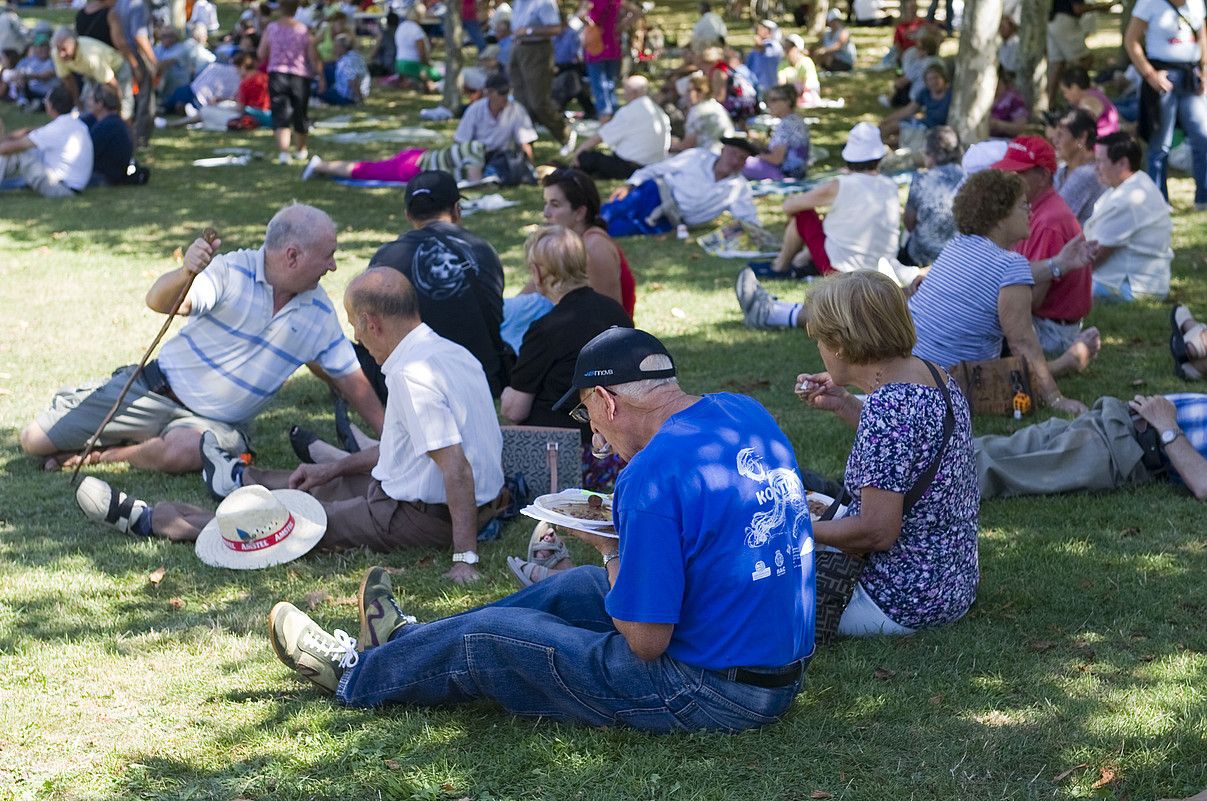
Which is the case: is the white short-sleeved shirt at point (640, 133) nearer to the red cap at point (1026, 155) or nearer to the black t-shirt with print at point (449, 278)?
the red cap at point (1026, 155)

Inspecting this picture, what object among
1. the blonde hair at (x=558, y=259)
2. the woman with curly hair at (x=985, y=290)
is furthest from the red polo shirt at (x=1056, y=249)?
the blonde hair at (x=558, y=259)

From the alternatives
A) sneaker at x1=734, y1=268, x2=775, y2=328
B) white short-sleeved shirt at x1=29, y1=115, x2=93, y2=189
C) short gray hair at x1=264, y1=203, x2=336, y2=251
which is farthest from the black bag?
short gray hair at x1=264, y1=203, x2=336, y2=251

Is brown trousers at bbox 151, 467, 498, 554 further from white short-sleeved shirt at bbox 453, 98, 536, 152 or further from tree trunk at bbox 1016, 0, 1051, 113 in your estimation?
tree trunk at bbox 1016, 0, 1051, 113

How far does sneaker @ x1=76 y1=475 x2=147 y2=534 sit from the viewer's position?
6000 mm

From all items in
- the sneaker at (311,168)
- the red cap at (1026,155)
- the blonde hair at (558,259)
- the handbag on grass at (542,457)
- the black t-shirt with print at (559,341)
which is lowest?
the sneaker at (311,168)

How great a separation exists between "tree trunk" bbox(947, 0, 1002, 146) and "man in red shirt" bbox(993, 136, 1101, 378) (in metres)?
5.84

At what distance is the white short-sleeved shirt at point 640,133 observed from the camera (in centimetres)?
1499

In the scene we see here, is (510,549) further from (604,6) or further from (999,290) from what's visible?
(604,6)

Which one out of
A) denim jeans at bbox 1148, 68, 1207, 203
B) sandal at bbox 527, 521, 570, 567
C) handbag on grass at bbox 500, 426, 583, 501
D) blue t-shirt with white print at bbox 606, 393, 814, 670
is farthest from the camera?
denim jeans at bbox 1148, 68, 1207, 203

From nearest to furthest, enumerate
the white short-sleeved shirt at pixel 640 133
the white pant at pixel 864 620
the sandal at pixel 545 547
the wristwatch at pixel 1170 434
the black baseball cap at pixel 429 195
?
the white pant at pixel 864 620 → the sandal at pixel 545 547 → the wristwatch at pixel 1170 434 → the black baseball cap at pixel 429 195 → the white short-sleeved shirt at pixel 640 133

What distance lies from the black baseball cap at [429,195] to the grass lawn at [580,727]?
139 cm

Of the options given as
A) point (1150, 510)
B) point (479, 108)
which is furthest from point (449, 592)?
point (479, 108)

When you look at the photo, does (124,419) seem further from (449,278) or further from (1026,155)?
(1026,155)

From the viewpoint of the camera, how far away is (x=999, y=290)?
7.01 m
